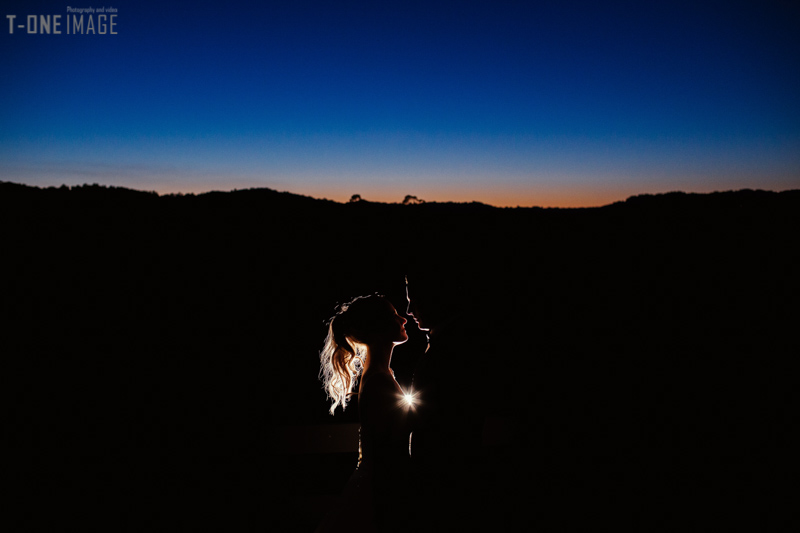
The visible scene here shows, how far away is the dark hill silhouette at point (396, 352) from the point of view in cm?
406

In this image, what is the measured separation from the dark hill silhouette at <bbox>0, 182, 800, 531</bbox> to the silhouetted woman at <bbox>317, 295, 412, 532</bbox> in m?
0.32

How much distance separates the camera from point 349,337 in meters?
1.69

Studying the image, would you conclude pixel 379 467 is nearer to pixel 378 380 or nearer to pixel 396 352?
Answer: pixel 378 380

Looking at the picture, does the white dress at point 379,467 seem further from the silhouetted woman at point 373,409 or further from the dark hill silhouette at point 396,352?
the dark hill silhouette at point 396,352

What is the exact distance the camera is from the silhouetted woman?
4.02 ft

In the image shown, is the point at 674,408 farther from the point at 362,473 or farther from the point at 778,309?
the point at 778,309

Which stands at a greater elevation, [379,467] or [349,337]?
[349,337]

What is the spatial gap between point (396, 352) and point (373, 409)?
7478 millimetres

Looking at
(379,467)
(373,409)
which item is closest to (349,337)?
(373,409)

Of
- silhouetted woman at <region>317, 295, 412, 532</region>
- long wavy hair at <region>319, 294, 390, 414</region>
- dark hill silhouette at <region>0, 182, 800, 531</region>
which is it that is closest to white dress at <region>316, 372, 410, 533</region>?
silhouetted woman at <region>317, 295, 412, 532</region>

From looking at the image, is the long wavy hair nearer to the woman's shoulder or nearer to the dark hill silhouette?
the woman's shoulder

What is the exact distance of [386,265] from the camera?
804 inches

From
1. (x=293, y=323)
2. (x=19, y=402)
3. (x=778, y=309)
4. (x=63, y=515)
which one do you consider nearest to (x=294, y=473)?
(x=63, y=515)

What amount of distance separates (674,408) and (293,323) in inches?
382
